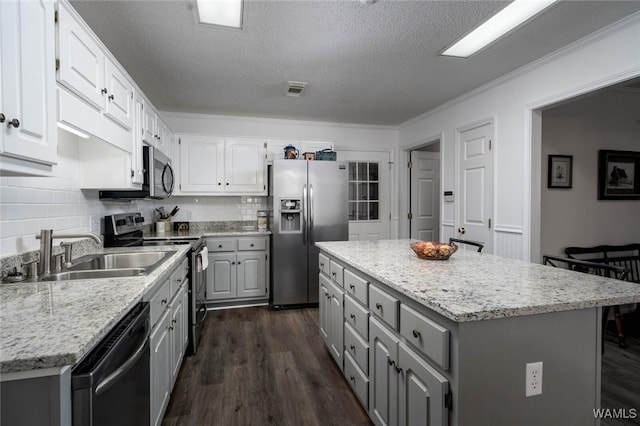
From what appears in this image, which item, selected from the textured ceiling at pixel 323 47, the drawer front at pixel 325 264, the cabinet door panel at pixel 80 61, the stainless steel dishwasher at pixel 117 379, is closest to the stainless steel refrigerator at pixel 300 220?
the textured ceiling at pixel 323 47

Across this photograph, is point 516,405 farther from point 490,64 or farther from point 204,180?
point 204,180

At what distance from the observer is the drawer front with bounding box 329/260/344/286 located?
7.30 feet

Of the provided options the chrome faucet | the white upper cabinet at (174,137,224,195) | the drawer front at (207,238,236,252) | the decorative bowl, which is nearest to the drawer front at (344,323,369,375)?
the decorative bowl

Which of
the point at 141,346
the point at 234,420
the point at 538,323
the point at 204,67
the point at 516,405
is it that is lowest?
the point at 234,420

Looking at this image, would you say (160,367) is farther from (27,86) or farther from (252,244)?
(252,244)

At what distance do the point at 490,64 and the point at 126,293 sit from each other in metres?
3.26

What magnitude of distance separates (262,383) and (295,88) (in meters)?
2.75

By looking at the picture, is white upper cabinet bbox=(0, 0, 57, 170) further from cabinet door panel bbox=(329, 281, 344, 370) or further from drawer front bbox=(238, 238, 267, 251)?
drawer front bbox=(238, 238, 267, 251)

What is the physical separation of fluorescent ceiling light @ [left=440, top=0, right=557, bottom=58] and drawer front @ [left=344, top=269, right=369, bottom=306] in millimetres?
1957

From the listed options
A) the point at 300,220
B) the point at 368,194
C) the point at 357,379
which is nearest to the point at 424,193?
the point at 368,194

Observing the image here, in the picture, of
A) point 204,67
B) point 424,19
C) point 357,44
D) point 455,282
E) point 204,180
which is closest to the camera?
point 455,282

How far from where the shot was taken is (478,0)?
195 centimetres

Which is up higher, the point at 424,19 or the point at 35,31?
the point at 424,19

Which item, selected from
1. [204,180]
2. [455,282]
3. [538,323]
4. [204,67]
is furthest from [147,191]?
[538,323]
